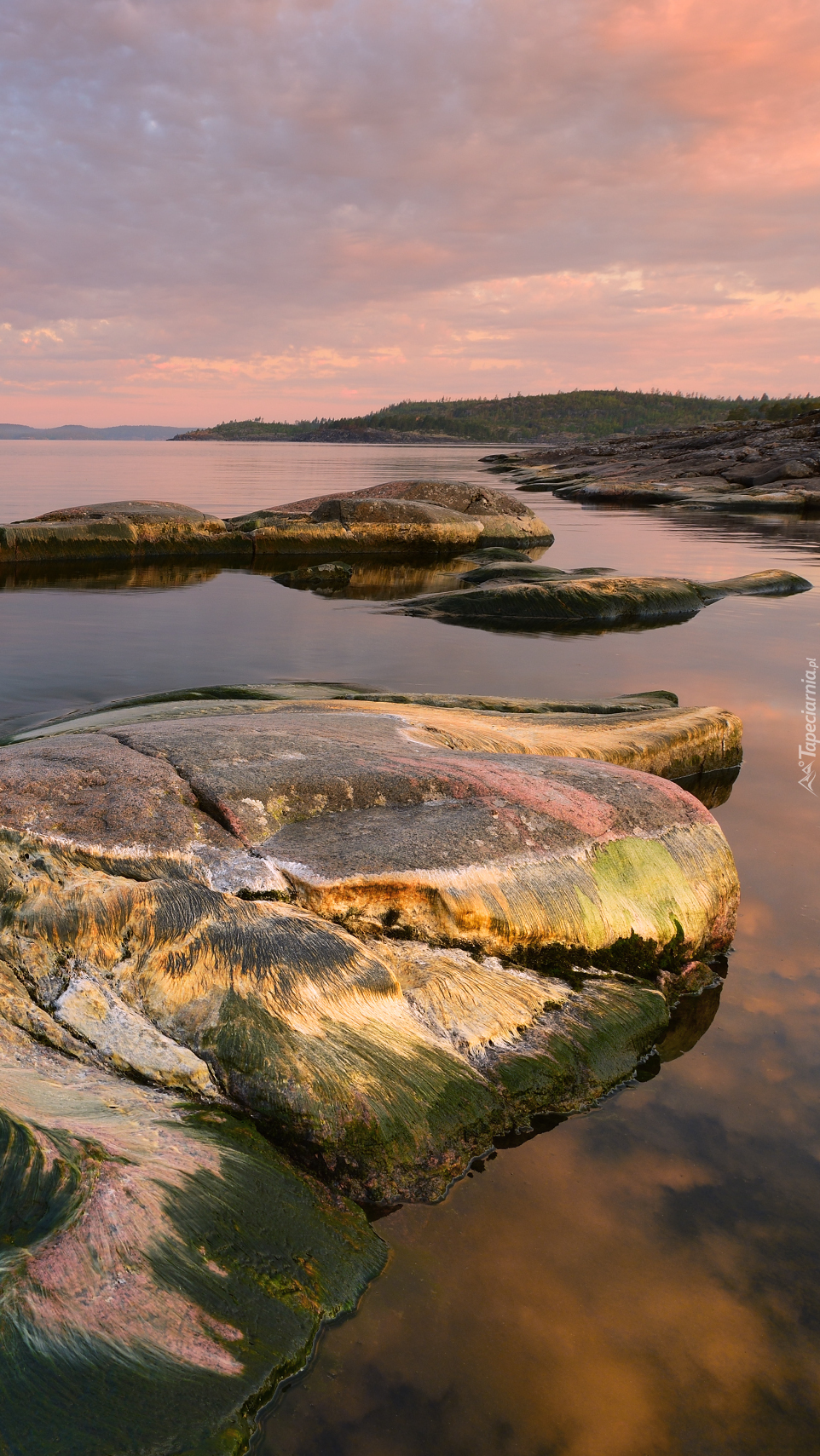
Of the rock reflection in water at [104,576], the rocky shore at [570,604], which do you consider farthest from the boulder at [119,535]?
the rocky shore at [570,604]

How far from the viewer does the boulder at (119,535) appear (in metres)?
14.0

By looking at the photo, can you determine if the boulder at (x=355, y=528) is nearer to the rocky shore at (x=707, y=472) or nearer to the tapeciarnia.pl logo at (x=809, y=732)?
the tapeciarnia.pl logo at (x=809, y=732)

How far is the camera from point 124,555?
1475 centimetres

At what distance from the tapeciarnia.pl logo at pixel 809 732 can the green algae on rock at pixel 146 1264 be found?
405 centimetres

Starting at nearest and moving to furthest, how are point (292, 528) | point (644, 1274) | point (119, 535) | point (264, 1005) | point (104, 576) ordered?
point (644, 1274) → point (264, 1005) → point (104, 576) → point (119, 535) → point (292, 528)

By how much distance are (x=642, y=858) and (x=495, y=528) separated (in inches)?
579

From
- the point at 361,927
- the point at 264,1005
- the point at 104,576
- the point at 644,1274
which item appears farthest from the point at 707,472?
the point at 644,1274

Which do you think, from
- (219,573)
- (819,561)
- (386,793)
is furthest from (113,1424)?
(819,561)

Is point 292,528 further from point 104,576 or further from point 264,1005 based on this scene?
point 264,1005

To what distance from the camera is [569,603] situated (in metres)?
9.98

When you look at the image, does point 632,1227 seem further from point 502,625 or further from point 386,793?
point 502,625

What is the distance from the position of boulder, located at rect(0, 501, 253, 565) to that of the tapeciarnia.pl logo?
10486 mm

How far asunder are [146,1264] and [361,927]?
116 centimetres

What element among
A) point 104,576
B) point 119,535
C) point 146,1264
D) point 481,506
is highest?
point 481,506
